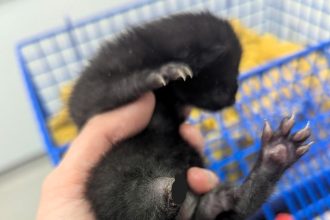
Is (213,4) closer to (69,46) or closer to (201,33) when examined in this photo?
(69,46)

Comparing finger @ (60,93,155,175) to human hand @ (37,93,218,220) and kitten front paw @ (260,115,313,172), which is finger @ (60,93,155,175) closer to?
human hand @ (37,93,218,220)

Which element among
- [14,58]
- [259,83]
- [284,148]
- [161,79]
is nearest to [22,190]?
[14,58]

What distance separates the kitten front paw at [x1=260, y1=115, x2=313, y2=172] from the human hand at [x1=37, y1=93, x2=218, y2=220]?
0.19m

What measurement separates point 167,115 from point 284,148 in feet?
1.09

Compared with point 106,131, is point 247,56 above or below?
below

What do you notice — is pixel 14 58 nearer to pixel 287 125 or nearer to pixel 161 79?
pixel 161 79

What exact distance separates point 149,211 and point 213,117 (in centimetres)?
73

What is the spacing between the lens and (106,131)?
3.06 ft

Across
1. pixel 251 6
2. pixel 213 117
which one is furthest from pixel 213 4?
pixel 213 117

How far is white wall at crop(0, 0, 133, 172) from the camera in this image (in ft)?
5.25

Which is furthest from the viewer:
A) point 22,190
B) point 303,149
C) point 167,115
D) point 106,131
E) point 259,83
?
point 22,190

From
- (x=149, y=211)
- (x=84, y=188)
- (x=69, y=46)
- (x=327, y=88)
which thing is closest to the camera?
A: (x=149, y=211)

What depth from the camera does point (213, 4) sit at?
1.81 metres

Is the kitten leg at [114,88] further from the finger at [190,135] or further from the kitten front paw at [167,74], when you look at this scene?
the finger at [190,135]
